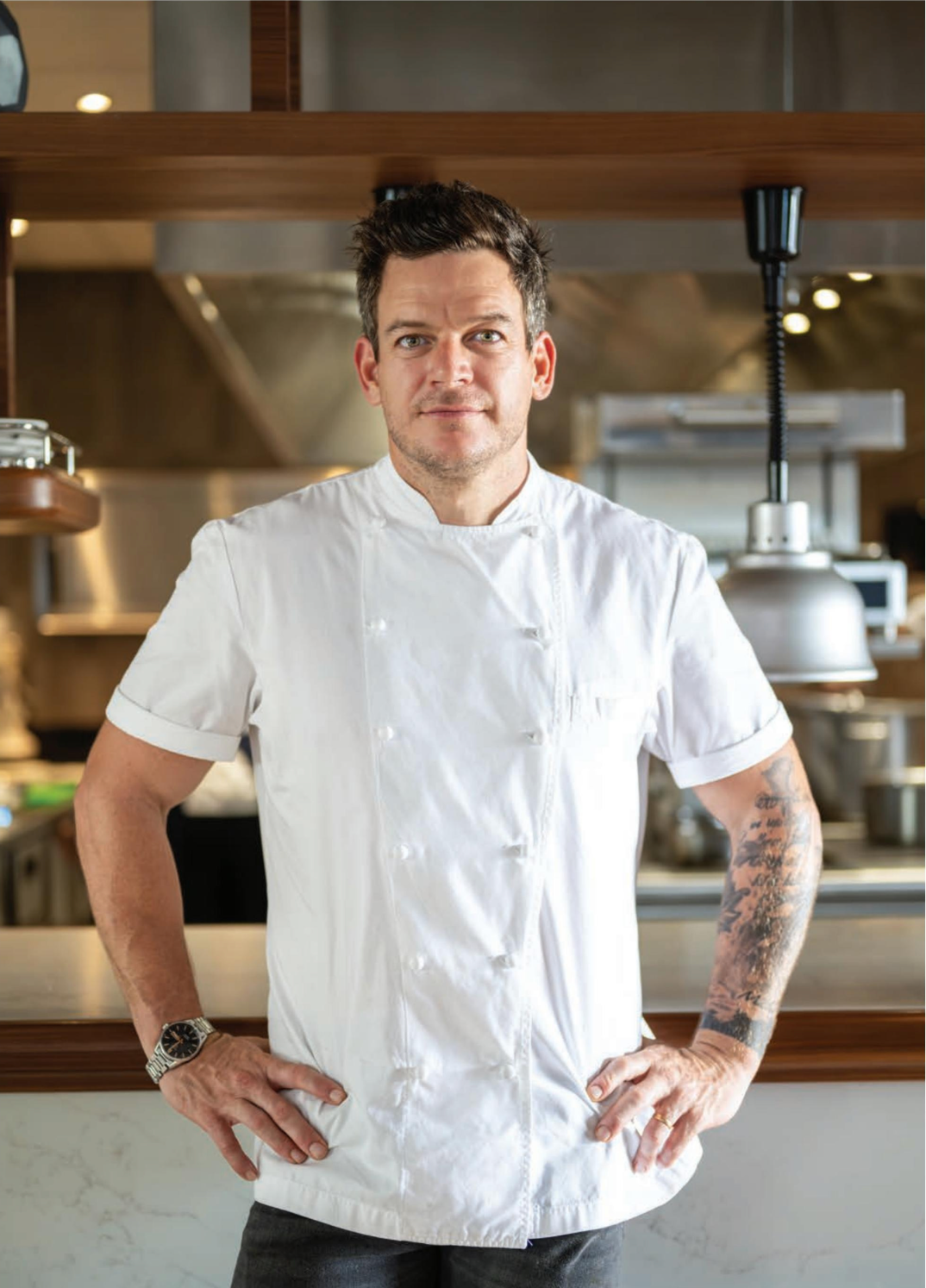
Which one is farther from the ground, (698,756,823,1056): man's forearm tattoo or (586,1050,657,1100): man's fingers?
(698,756,823,1056): man's forearm tattoo

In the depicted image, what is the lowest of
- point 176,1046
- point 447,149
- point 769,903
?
point 176,1046

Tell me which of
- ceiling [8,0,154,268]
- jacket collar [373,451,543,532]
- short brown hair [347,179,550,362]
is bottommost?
jacket collar [373,451,543,532]

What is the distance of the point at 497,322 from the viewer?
4.21 feet

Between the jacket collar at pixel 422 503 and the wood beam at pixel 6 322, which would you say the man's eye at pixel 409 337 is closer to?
the jacket collar at pixel 422 503

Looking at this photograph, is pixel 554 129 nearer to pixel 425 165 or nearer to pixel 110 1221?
pixel 425 165

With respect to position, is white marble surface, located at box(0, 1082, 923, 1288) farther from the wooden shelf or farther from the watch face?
the wooden shelf

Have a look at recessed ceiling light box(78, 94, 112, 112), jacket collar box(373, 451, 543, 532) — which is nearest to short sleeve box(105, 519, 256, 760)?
jacket collar box(373, 451, 543, 532)

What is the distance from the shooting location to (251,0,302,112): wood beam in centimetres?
163

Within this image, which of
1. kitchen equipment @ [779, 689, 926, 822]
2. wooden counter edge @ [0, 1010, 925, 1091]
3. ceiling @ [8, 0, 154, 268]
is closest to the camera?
wooden counter edge @ [0, 1010, 925, 1091]

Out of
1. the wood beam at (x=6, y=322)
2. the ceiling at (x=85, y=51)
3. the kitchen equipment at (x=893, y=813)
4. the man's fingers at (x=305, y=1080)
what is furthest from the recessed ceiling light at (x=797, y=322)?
the man's fingers at (x=305, y=1080)

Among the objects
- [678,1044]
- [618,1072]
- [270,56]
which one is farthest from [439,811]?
[270,56]

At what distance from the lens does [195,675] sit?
130 centimetres

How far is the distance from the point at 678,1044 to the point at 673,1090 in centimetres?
29

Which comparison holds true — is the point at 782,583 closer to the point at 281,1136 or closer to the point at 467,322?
the point at 467,322
